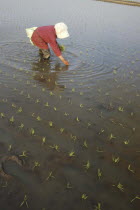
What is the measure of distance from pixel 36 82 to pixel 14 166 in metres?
3.13

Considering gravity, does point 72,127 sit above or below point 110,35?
below

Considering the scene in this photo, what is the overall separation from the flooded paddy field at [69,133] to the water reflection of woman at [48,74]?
3 cm

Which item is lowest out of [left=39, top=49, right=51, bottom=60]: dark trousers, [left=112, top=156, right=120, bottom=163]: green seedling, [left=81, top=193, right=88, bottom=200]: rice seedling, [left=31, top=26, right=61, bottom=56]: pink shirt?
[left=81, top=193, right=88, bottom=200]: rice seedling

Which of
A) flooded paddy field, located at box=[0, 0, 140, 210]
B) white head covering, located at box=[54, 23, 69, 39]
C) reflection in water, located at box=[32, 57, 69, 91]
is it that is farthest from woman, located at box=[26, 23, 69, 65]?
flooded paddy field, located at box=[0, 0, 140, 210]

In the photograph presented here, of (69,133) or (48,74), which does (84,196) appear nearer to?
(69,133)

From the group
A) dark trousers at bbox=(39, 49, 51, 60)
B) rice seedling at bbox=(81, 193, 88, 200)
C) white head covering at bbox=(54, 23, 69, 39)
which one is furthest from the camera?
dark trousers at bbox=(39, 49, 51, 60)

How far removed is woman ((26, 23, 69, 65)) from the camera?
601 centimetres

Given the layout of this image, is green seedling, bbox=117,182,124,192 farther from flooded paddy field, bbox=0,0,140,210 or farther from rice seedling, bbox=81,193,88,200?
rice seedling, bbox=81,193,88,200

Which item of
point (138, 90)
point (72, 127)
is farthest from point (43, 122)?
point (138, 90)

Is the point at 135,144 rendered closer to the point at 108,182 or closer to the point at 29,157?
the point at 108,182

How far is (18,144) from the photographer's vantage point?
345 cm

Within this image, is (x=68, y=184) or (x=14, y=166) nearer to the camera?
(x=68, y=184)

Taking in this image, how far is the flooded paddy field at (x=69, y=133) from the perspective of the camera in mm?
2732

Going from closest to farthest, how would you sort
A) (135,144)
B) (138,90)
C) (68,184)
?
(68,184)
(135,144)
(138,90)
